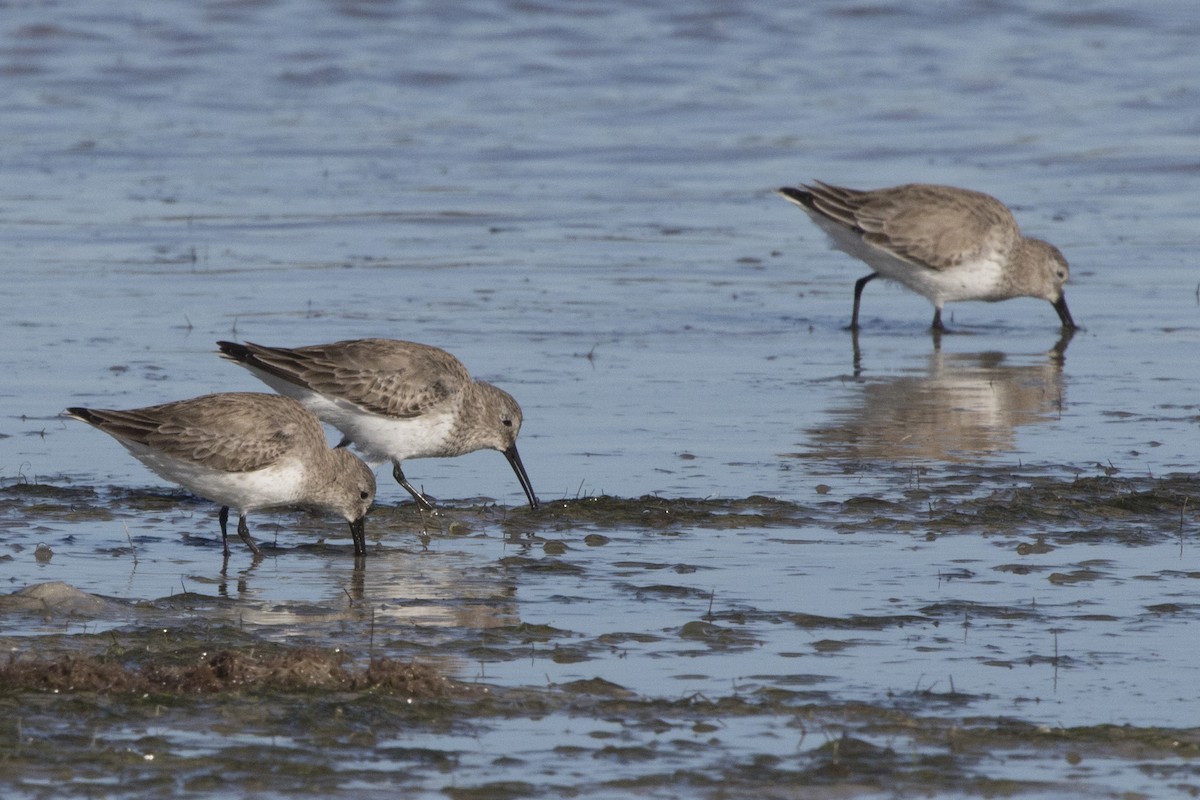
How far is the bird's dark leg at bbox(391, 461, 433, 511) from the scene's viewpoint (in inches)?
418

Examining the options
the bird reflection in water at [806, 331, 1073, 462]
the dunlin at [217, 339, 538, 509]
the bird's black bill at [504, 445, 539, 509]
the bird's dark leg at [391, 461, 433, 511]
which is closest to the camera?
the bird's black bill at [504, 445, 539, 509]

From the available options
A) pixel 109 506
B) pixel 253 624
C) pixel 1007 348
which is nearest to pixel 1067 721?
pixel 253 624

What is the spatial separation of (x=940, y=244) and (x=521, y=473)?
7.35m

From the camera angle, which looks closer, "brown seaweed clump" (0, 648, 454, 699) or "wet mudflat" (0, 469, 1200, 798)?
"wet mudflat" (0, 469, 1200, 798)

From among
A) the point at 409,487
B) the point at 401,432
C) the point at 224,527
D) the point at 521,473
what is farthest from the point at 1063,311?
the point at 224,527

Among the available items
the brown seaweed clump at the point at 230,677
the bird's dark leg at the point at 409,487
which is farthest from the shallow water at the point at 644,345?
the brown seaweed clump at the point at 230,677

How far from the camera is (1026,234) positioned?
2034 centimetres

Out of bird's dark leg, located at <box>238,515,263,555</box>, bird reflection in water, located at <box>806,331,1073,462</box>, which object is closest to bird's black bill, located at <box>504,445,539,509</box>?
bird's dark leg, located at <box>238,515,263,555</box>

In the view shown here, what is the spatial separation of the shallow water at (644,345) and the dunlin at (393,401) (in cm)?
31

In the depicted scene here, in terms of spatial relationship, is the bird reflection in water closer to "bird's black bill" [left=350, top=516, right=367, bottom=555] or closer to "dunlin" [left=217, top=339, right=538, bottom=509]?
"dunlin" [left=217, top=339, right=538, bottom=509]

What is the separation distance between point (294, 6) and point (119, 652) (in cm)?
3029

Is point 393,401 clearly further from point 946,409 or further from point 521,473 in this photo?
point 946,409

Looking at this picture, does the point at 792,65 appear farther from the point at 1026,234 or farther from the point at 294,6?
the point at 1026,234

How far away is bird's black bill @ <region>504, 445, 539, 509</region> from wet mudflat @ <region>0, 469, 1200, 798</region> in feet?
0.45
